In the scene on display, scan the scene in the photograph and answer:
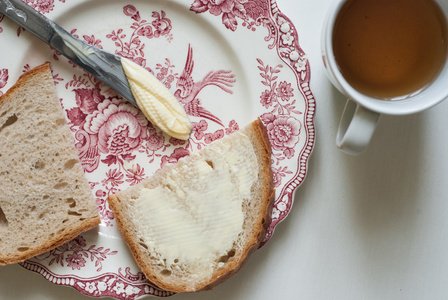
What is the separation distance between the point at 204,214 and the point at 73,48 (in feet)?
2.01

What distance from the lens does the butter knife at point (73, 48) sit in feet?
4.10

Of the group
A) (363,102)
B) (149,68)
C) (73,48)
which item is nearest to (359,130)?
(363,102)

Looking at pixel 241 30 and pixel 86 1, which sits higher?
pixel 86 1

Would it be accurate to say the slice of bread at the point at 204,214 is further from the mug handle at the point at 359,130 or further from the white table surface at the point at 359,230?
the mug handle at the point at 359,130

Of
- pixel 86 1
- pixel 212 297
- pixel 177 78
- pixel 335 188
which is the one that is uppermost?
pixel 86 1

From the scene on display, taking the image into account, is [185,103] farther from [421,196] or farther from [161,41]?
[421,196]

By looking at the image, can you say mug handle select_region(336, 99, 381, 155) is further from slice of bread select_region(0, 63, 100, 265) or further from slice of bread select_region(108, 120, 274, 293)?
slice of bread select_region(0, 63, 100, 265)

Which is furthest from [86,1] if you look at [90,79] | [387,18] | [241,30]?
[387,18]

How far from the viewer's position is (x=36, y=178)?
1271 mm

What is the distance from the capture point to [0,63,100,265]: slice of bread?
49.8 inches

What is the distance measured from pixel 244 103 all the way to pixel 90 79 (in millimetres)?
468

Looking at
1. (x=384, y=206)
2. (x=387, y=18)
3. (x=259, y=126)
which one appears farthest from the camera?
(x=384, y=206)

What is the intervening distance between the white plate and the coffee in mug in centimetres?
23

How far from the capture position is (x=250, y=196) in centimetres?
125
